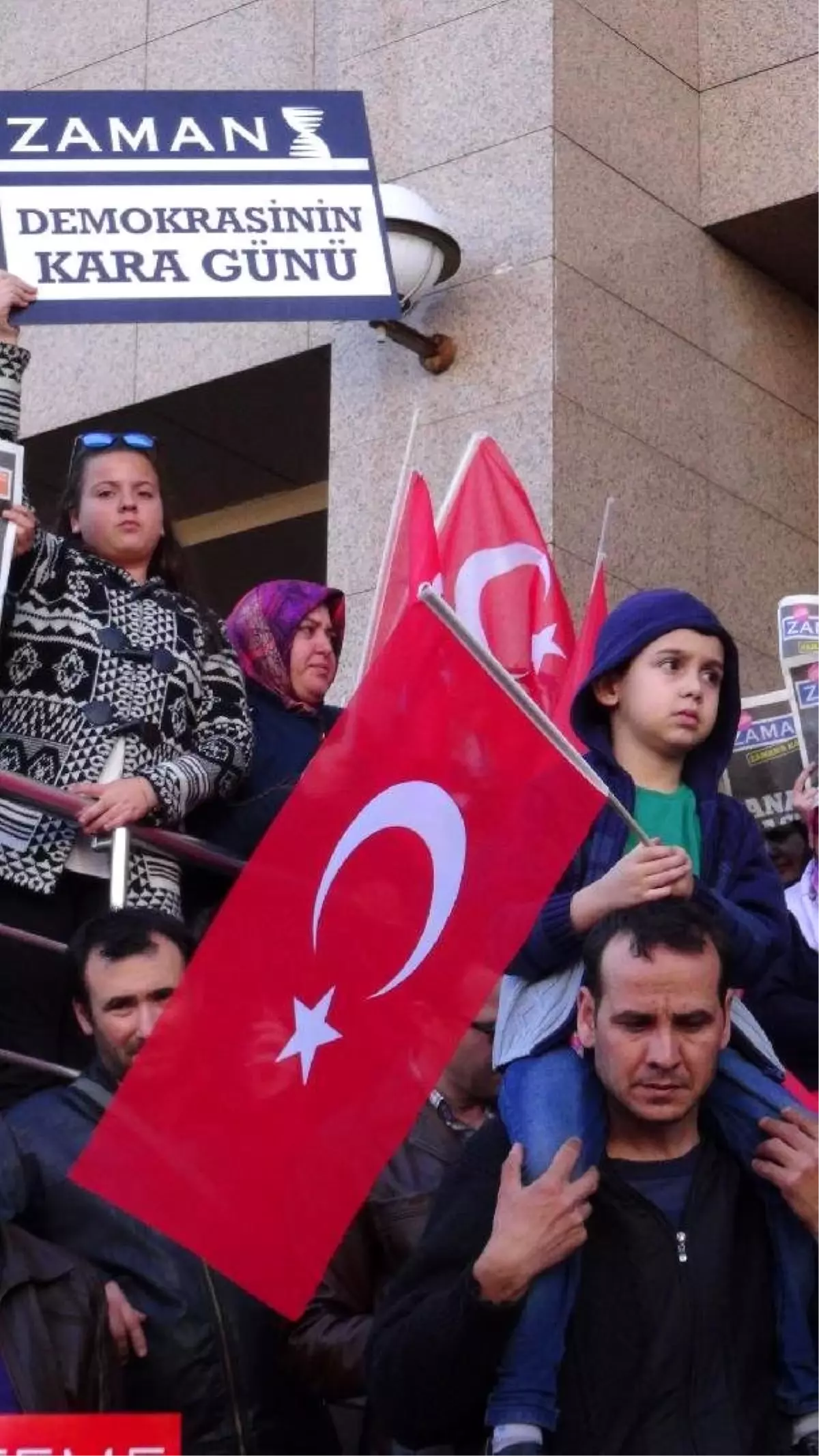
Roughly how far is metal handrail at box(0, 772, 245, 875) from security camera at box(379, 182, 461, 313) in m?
3.39

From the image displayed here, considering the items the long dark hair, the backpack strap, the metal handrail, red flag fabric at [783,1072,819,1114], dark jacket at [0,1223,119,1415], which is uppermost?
the long dark hair

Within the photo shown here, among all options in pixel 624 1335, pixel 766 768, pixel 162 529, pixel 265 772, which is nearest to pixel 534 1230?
pixel 624 1335

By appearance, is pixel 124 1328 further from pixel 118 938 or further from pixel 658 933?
pixel 658 933

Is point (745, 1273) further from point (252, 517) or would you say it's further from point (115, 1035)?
point (252, 517)

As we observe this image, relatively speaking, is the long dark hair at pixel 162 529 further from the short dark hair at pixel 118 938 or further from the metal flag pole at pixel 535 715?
the metal flag pole at pixel 535 715

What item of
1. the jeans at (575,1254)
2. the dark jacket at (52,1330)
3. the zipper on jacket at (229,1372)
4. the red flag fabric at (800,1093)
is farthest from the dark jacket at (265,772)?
the jeans at (575,1254)

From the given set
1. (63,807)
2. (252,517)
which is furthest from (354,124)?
(252,517)

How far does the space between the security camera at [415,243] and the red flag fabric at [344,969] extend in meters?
4.57

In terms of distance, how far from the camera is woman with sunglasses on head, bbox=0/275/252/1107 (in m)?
6.70

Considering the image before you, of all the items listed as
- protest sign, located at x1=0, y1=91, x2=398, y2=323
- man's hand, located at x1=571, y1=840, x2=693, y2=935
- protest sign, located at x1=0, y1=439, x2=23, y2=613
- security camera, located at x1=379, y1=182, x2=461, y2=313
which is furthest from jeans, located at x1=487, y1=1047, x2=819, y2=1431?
security camera, located at x1=379, y1=182, x2=461, y2=313

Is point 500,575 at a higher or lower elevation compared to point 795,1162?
higher

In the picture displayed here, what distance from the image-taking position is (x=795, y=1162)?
5.24m

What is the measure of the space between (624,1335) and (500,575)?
11.4ft

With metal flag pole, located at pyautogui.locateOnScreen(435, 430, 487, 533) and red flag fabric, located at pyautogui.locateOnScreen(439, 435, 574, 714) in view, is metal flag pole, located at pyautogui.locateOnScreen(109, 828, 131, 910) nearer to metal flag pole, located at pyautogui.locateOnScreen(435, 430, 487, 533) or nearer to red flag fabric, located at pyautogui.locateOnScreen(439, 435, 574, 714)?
red flag fabric, located at pyautogui.locateOnScreen(439, 435, 574, 714)
